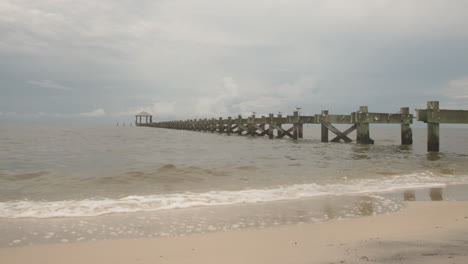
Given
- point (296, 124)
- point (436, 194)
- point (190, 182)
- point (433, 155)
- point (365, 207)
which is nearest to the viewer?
point (365, 207)

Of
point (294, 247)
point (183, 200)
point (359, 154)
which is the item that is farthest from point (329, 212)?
point (359, 154)

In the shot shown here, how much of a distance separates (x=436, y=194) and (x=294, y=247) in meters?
4.31

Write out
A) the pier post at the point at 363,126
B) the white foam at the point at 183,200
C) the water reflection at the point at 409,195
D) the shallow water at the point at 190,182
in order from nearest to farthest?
the white foam at the point at 183,200 < the shallow water at the point at 190,182 < the water reflection at the point at 409,195 < the pier post at the point at 363,126

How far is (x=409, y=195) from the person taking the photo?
19.6ft

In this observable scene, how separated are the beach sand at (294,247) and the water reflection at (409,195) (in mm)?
1560

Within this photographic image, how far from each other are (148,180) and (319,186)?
12.9ft

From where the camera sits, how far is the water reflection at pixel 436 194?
569cm

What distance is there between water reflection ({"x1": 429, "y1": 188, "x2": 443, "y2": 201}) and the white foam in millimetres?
421

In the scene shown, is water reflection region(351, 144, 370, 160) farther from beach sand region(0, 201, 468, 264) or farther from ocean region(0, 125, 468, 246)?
beach sand region(0, 201, 468, 264)

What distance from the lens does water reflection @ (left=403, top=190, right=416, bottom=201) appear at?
18.4ft

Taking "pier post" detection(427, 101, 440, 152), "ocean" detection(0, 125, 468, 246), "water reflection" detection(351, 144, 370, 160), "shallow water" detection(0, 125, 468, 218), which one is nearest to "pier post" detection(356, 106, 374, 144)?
"water reflection" detection(351, 144, 370, 160)

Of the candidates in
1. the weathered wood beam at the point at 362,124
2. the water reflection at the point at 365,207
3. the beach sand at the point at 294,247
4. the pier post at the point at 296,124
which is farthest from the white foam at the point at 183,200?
the pier post at the point at 296,124

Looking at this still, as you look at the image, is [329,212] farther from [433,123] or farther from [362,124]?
[362,124]

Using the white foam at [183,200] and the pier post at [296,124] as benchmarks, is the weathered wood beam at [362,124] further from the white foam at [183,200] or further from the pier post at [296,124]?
the white foam at [183,200]
